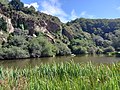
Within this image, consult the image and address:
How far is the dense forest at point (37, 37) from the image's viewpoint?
92125 mm

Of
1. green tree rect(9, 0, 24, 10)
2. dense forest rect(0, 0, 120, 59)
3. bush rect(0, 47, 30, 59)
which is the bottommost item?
bush rect(0, 47, 30, 59)

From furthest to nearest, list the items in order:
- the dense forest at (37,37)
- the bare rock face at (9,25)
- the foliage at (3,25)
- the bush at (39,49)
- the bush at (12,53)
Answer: the bare rock face at (9,25), the foliage at (3,25), the dense forest at (37,37), the bush at (39,49), the bush at (12,53)

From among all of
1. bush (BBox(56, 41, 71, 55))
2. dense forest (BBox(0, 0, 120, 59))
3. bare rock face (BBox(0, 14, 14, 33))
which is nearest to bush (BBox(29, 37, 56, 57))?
dense forest (BBox(0, 0, 120, 59))

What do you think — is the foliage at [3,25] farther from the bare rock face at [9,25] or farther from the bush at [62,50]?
the bush at [62,50]

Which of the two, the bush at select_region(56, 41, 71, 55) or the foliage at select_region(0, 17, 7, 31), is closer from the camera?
the bush at select_region(56, 41, 71, 55)

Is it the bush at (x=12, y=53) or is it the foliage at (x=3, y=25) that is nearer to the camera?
the bush at (x=12, y=53)

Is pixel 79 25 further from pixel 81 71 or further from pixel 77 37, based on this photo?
pixel 81 71

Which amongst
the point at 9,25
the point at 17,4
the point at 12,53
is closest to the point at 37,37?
the point at 9,25

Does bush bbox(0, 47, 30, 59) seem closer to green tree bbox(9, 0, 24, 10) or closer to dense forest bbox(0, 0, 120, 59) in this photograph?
dense forest bbox(0, 0, 120, 59)

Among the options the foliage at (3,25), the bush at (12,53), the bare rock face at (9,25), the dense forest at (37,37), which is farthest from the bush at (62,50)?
the foliage at (3,25)

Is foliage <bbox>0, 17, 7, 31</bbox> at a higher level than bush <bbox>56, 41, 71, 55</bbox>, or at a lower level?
higher

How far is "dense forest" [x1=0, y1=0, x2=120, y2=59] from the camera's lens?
92125 mm

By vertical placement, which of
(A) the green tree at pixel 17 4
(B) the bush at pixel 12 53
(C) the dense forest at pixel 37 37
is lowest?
(B) the bush at pixel 12 53

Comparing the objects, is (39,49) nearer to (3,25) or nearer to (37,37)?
(37,37)
